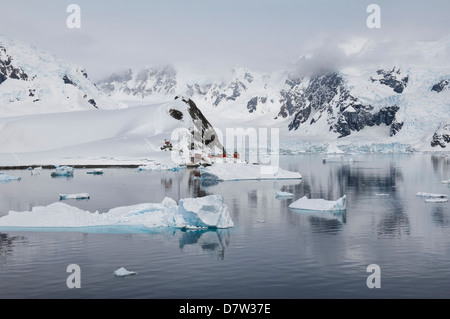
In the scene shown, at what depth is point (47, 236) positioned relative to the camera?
1277 inches

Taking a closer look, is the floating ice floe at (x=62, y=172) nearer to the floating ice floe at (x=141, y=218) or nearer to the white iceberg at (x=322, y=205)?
the floating ice floe at (x=141, y=218)

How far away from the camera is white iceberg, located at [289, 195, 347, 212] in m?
42.3

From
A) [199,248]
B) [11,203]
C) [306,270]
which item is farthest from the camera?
[11,203]

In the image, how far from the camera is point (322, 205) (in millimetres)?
43000

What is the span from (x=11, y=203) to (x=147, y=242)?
25022 mm

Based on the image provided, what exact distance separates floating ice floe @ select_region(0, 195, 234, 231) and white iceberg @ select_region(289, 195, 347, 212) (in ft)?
34.4

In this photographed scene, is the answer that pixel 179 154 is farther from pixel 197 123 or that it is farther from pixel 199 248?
pixel 199 248

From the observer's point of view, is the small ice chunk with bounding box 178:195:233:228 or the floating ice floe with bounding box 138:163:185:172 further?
the floating ice floe with bounding box 138:163:185:172

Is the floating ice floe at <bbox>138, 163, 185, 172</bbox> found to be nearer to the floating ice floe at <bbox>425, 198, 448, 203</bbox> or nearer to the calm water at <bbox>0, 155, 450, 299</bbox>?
the calm water at <bbox>0, 155, 450, 299</bbox>

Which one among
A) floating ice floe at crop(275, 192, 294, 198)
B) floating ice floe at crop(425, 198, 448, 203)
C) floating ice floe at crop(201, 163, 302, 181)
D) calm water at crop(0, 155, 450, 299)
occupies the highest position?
floating ice floe at crop(201, 163, 302, 181)

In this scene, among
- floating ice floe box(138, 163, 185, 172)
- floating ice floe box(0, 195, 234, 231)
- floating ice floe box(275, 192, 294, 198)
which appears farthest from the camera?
floating ice floe box(138, 163, 185, 172)

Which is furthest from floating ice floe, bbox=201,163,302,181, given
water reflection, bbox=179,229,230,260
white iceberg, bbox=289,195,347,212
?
water reflection, bbox=179,229,230,260

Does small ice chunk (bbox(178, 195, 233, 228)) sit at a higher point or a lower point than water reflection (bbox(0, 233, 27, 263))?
higher
